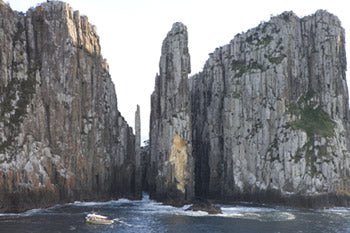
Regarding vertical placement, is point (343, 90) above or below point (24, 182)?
above

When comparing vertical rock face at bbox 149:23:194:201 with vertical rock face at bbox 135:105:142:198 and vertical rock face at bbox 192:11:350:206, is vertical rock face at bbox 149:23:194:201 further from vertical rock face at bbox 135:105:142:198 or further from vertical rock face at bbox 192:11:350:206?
vertical rock face at bbox 192:11:350:206

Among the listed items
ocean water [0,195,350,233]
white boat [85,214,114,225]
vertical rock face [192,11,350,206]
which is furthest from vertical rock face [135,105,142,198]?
white boat [85,214,114,225]

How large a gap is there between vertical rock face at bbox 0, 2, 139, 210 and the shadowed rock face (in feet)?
49.0

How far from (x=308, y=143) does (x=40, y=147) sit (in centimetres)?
6998

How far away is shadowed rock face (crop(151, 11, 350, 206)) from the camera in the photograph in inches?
5527

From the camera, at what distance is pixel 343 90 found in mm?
152625

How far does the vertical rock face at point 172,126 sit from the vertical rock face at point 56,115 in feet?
43.1

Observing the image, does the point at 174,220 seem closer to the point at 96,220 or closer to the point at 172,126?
the point at 96,220

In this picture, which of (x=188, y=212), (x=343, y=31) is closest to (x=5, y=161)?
(x=188, y=212)

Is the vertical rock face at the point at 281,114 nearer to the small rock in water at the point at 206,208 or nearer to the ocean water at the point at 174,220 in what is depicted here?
the ocean water at the point at 174,220

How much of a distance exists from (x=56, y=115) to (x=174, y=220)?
47.2 m

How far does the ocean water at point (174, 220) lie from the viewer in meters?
91.2

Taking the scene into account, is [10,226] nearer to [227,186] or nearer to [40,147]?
[40,147]

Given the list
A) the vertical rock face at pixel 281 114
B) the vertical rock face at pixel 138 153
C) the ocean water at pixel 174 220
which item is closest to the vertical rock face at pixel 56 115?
the vertical rock face at pixel 138 153
